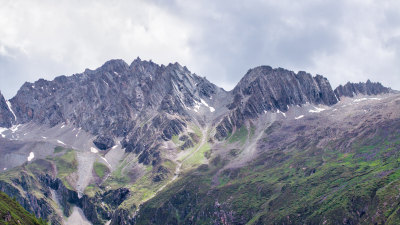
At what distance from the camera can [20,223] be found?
19250 centimetres

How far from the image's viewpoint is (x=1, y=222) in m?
180

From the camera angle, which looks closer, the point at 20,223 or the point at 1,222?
the point at 1,222

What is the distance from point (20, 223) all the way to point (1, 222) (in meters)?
13.7
